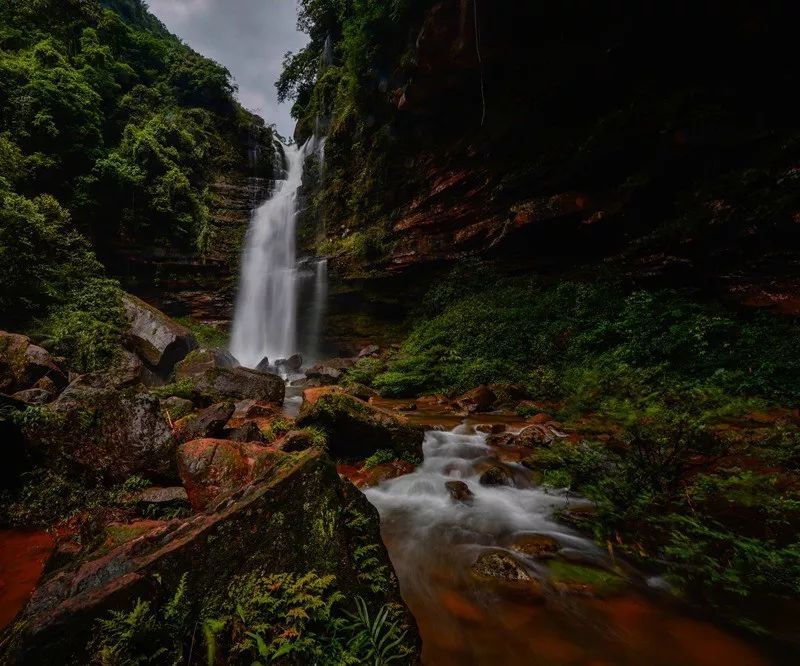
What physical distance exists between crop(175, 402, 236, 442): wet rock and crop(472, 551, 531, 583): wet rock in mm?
3726

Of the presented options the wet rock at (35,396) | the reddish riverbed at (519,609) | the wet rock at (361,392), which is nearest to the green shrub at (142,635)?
the reddish riverbed at (519,609)

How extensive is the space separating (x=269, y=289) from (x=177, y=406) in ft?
44.4

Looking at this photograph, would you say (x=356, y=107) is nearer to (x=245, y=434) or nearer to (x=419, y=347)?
(x=419, y=347)

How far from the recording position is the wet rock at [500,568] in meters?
2.90

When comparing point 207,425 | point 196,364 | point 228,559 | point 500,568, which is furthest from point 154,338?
point 500,568

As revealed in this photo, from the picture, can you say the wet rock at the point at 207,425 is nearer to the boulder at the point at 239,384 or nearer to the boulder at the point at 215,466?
the boulder at the point at 215,466

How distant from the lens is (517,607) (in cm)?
259

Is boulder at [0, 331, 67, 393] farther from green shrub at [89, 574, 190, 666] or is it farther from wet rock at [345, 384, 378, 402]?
green shrub at [89, 574, 190, 666]

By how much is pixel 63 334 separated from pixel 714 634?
13.5 m

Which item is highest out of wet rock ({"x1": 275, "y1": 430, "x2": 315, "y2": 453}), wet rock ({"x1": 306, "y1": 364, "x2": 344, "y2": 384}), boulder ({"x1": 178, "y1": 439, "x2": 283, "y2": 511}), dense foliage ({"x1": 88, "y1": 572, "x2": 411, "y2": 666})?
dense foliage ({"x1": 88, "y1": 572, "x2": 411, "y2": 666})

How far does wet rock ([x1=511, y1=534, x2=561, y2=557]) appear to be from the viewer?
3277mm

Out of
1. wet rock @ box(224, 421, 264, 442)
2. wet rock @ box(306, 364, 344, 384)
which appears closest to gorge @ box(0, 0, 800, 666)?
wet rock @ box(306, 364, 344, 384)

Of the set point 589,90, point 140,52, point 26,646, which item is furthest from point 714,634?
point 140,52

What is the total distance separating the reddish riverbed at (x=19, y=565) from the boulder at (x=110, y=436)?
699mm
